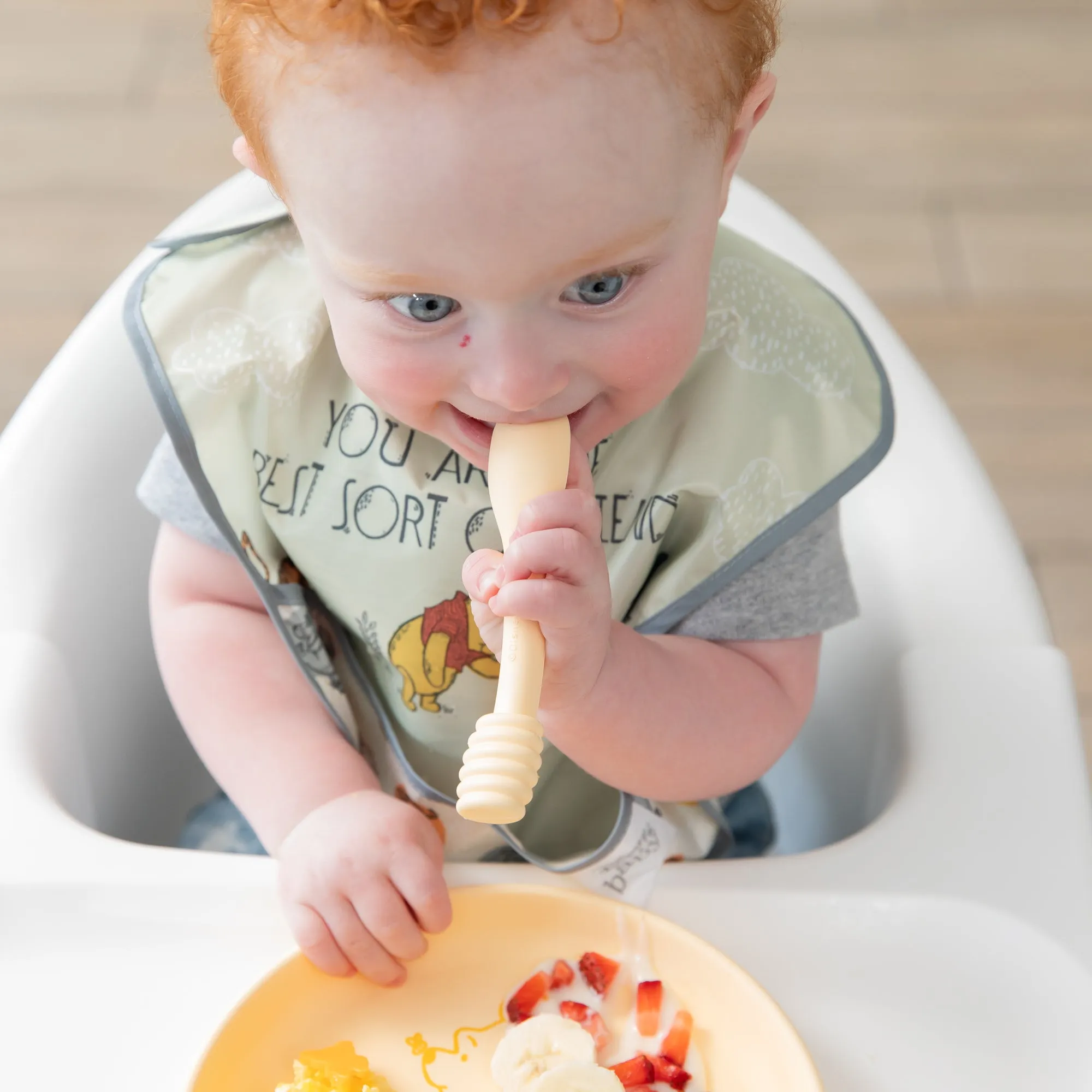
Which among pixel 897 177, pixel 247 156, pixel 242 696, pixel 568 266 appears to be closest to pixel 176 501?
pixel 242 696

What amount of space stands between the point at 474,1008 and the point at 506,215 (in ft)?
1.03

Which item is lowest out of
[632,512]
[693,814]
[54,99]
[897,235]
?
[693,814]

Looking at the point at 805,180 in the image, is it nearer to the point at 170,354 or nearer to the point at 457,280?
the point at 170,354

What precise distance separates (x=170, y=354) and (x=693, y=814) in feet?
1.11

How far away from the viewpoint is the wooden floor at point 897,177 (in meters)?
1.50

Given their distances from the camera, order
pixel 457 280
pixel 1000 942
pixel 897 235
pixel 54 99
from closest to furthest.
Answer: pixel 457 280, pixel 1000 942, pixel 897 235, pixel 54 99

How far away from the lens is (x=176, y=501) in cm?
70

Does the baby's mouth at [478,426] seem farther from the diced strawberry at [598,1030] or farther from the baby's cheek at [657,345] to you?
the diced strawberry at [598,1030]

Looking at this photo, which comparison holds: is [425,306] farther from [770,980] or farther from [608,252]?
[770,980]

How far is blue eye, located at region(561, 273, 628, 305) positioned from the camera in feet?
1.57

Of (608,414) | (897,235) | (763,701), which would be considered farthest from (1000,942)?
(897,235)

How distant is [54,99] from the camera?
1.85 meters

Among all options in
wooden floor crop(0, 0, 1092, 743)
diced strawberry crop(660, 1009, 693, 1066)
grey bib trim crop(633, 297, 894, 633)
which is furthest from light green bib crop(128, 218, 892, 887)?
wooden floor crop(0, 0, 1092, 743)

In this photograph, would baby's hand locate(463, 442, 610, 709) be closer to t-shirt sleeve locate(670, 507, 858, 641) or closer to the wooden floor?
t-shirt sleeve locate(670, 507, 858, 641)
